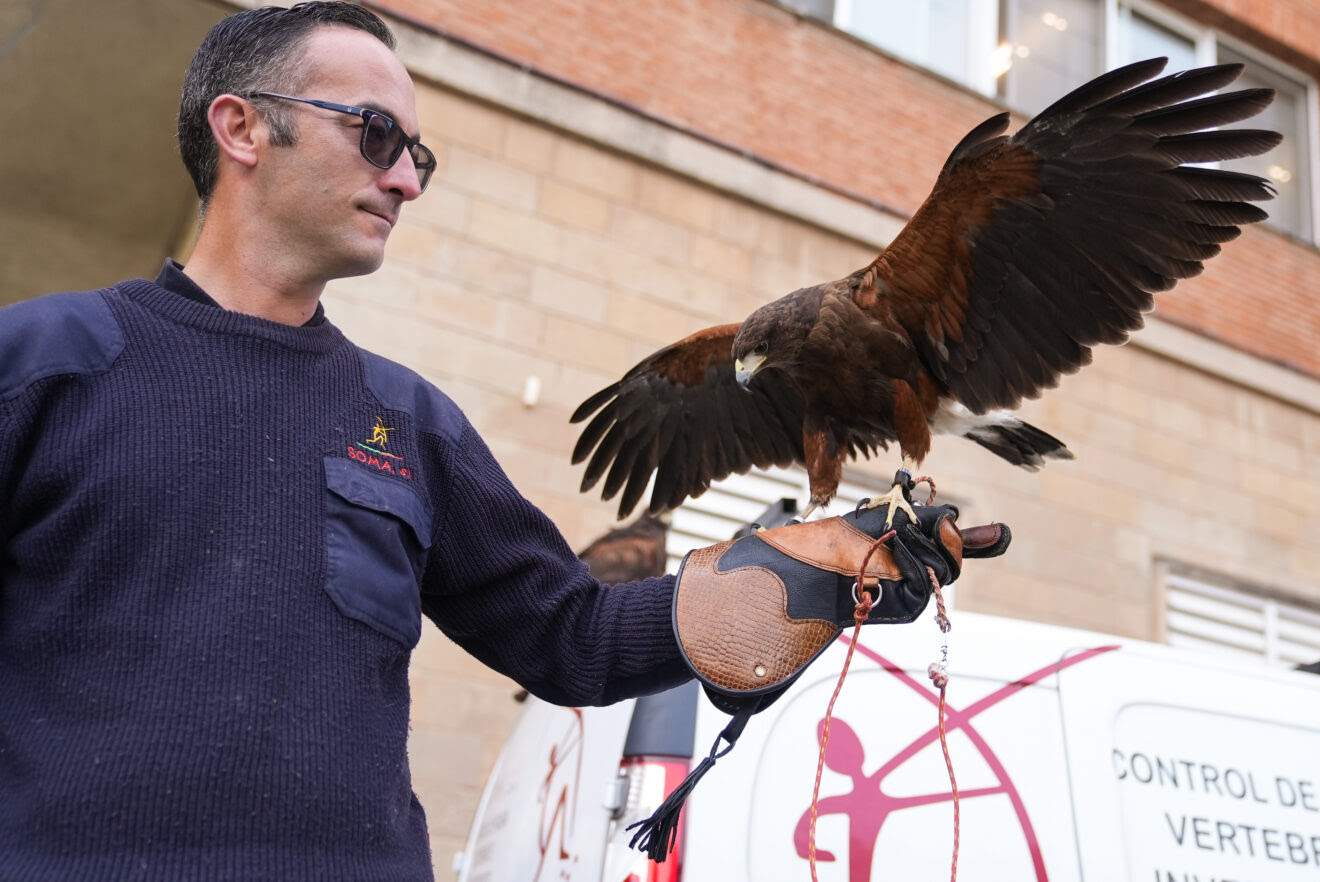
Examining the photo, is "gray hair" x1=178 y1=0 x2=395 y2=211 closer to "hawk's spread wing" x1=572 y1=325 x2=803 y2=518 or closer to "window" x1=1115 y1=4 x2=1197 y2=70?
"hawk's spread wing" x1=572 y1=325 x2=803 y2=518

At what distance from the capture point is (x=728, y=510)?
737 centimetres

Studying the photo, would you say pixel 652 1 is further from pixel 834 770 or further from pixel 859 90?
pixel 834 770

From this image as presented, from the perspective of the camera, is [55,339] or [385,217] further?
[385,217]

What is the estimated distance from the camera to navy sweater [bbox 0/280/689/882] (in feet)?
4.33

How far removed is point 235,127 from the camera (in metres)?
1.77

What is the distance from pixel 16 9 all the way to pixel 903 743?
614 cm

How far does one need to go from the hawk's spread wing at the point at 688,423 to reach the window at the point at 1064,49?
542cm

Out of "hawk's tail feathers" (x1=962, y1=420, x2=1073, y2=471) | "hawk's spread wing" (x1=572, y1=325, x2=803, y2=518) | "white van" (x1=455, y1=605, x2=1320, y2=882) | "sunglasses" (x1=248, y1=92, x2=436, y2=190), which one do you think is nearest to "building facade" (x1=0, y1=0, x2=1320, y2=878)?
"hawk's spread wing" (x1=572, y1=325, x2=803, y2=518)

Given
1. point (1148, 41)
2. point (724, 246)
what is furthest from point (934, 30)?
point (724, 246)

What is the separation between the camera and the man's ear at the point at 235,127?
175 centimetres

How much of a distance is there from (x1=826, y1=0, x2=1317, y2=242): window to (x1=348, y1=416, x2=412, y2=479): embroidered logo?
7697 millimetres

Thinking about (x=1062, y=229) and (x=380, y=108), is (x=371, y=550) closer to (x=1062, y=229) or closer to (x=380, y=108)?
(x=380, y=108)

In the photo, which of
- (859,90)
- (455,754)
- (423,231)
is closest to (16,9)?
(423,231)

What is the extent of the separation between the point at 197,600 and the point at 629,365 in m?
5.65
